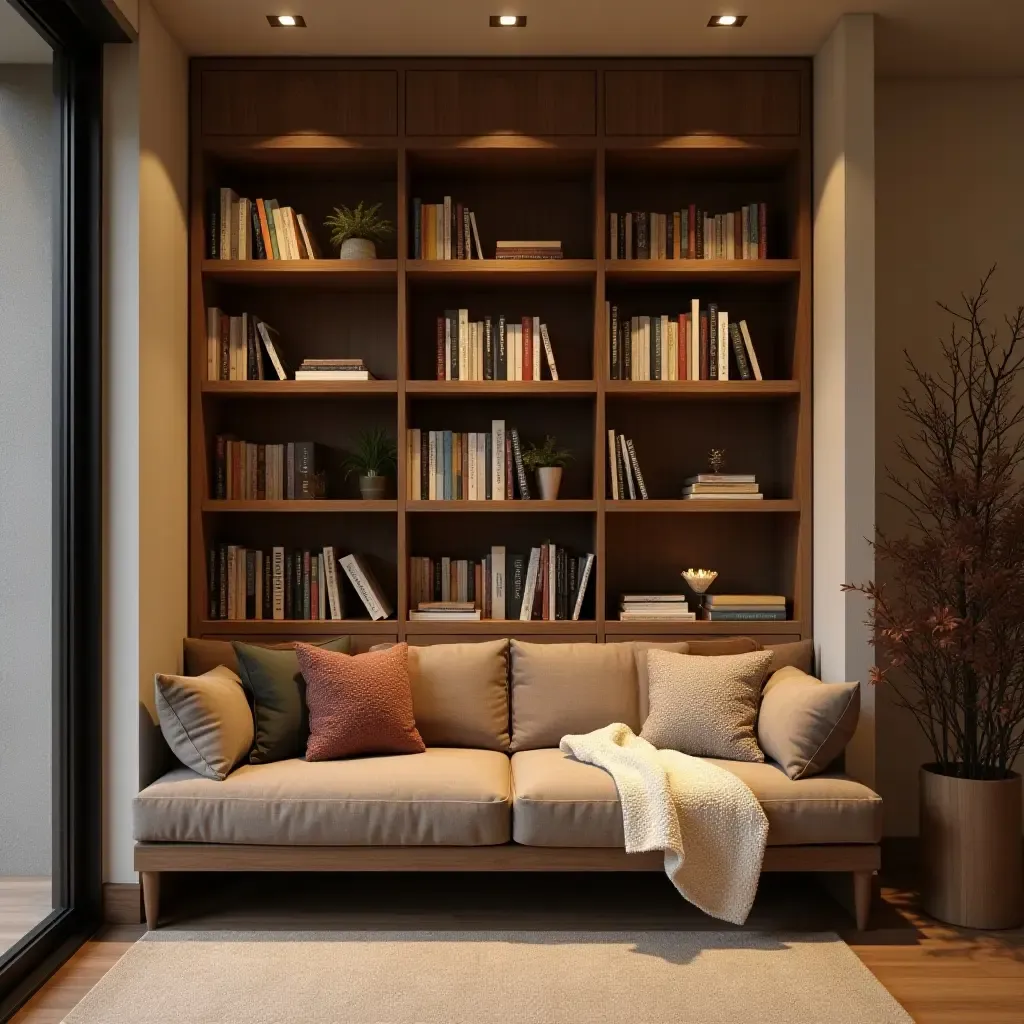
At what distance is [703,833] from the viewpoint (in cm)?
309

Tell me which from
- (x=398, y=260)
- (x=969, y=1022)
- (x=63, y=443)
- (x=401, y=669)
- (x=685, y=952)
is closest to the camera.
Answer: (x=969, y=1022)

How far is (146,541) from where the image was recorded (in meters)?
3.42

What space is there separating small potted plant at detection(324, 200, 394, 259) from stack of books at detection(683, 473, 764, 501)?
4.86 ft

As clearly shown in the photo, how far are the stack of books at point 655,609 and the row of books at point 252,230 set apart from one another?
5.79ft

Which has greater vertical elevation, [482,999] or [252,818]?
[252,818]

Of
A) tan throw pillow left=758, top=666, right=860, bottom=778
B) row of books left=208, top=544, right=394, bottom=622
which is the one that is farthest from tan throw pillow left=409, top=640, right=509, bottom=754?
tan throw pillow left=758, top=666, right=860, bottom=778

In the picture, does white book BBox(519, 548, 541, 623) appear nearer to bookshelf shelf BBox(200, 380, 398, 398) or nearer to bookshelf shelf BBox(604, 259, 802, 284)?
bookshelf shelf BBox(200, 380, 398, 398)

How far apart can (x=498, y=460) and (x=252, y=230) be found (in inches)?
49.5

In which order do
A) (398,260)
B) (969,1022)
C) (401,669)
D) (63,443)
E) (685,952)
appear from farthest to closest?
(398,260)
(401,669)
(63,443)
(685,952)
(969,1022)

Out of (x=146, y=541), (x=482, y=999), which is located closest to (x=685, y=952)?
(x=482, y=999)

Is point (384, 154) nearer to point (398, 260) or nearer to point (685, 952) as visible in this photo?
point (398, 260)

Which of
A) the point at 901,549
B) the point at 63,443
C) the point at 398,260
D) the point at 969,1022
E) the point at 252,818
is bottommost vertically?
the point at 969,1022

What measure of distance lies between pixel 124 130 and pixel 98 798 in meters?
2.12

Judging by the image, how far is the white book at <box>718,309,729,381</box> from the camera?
3936 millimetres
